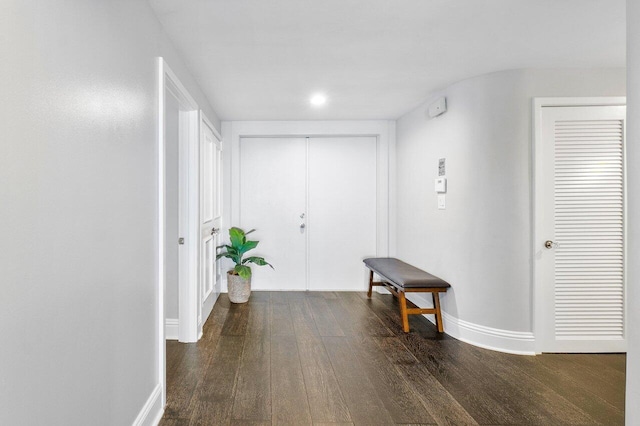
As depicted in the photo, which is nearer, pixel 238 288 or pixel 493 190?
pixel 493 190

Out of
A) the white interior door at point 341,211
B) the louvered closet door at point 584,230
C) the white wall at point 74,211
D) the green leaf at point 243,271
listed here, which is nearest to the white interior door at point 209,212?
the green leaf at point 243,271

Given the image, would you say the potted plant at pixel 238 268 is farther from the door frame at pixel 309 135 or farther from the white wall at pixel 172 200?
the white wall at pixel 172 200

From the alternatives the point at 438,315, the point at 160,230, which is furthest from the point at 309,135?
the point at 160,230

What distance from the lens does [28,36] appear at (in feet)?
3.41

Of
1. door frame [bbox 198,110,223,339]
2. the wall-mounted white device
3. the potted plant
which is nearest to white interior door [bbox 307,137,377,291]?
the potted plant

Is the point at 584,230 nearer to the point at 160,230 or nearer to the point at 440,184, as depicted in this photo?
the point at 440,184

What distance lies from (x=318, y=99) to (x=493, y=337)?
2.81 metres

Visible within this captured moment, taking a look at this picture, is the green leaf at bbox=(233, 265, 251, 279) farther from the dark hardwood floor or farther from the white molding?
the white molding

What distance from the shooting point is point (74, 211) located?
4.15 ft

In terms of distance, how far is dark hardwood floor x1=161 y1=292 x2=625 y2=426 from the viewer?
2146 millimetres

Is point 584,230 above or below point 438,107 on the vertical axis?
below

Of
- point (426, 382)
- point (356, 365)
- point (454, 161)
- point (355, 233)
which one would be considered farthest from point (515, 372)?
point (355, 233)

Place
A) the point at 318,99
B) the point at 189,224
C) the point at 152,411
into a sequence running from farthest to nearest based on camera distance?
the point at 318,99, the point at 189,224, the point at 152,411

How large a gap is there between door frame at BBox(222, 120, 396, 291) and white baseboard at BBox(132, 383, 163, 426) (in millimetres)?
2864
